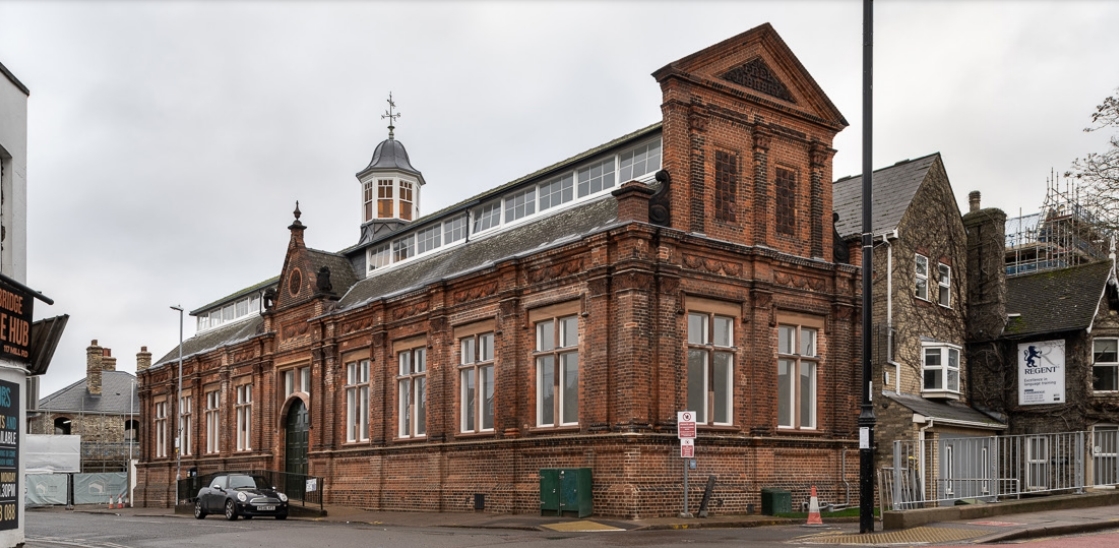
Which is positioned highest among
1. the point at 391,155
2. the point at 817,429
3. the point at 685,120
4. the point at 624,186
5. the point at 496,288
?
the point at 391,155

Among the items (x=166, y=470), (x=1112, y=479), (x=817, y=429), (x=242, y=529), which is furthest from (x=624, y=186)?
(x=166, y=470)

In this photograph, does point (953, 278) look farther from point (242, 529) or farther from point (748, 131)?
point (242, 529)

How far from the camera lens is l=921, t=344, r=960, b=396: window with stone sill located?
3494 centimetres

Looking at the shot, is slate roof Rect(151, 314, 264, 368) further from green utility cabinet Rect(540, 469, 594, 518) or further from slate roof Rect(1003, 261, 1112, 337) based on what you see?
slate roof Rect(1003, 261, 1112, 337)

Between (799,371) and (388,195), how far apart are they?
89.9 ft

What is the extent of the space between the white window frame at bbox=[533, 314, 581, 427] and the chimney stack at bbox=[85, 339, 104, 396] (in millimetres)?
58035

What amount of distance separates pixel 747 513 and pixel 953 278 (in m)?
14.0

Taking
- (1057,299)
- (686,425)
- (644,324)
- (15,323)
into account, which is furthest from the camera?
(1057,299)

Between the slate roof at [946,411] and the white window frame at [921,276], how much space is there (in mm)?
3253

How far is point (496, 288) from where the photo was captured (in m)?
30.1

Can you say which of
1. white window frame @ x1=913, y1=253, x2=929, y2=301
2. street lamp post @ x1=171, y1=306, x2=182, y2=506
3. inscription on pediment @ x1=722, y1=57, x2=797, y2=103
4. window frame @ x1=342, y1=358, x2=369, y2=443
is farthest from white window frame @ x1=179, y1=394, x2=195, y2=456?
inscription on pediment @ x1=722, y1=57, x2=797, y2=103

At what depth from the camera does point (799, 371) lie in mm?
29188

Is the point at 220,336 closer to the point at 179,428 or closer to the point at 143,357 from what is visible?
the point at 179,428

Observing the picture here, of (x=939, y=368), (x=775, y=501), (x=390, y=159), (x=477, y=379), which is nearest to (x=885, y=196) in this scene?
(x=939, y=368)
